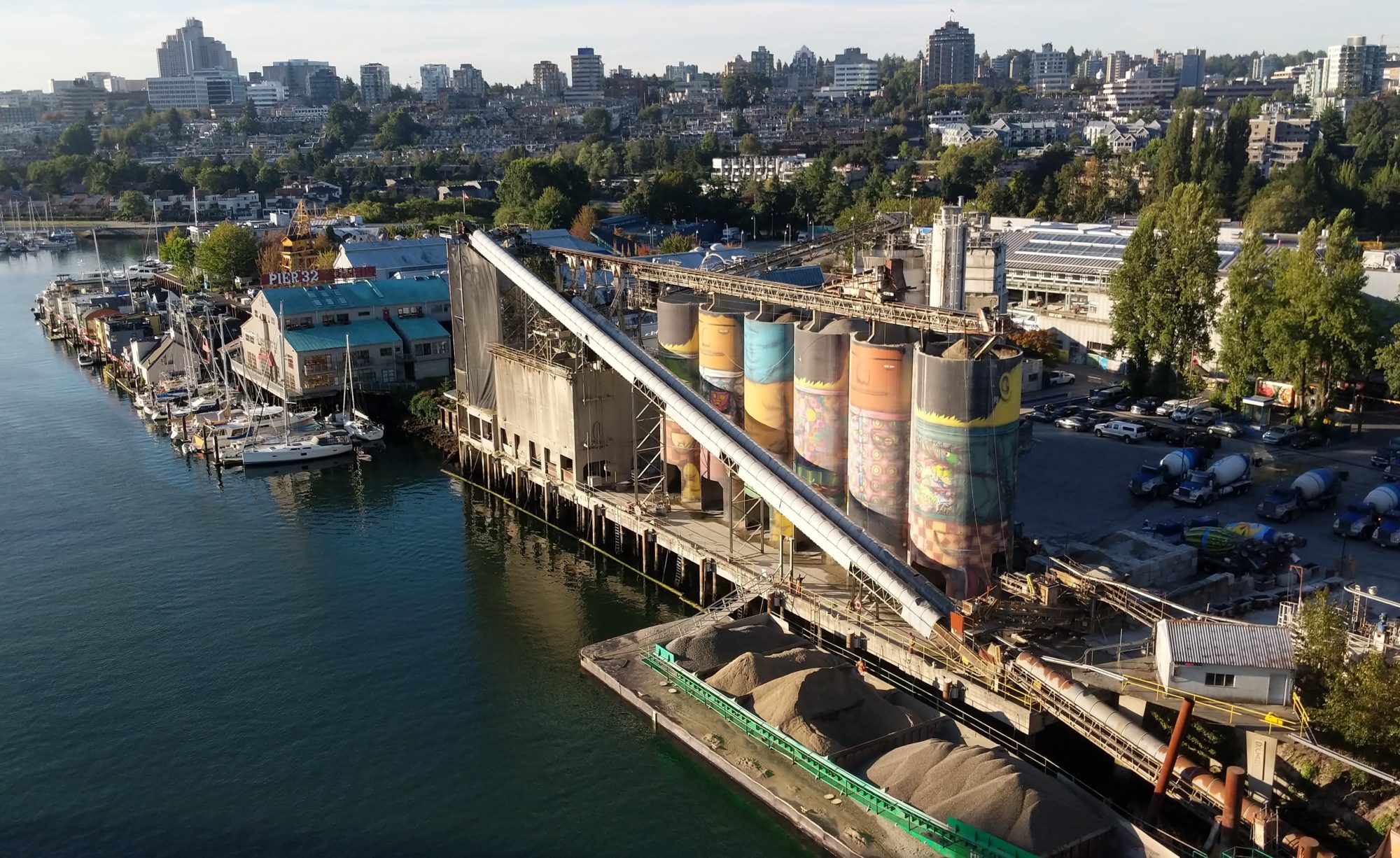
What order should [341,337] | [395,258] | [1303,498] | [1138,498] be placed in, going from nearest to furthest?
1. [1303,498]
2. [1138,498]
3. [341,337]
4. [395,258]

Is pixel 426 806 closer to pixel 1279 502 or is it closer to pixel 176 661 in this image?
pixel 176 661

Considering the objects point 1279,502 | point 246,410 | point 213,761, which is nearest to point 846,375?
point 1279,502

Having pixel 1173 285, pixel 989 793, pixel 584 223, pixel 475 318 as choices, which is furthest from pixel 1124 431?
pixel 584 223

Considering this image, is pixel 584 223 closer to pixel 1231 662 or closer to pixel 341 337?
pixel 341 337

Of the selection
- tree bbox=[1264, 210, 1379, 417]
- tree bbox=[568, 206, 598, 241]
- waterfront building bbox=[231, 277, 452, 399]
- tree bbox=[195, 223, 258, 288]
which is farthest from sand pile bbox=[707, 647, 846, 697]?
tree bbox=[568, 206, 598, 241]

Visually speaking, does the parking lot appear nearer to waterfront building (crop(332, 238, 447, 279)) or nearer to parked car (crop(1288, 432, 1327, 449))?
parked car (crop(1288, 432, 1327, 449))

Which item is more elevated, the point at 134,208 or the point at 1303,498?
the point at 134,208
